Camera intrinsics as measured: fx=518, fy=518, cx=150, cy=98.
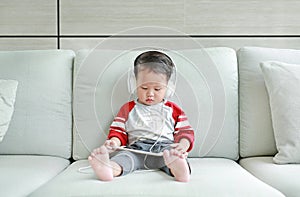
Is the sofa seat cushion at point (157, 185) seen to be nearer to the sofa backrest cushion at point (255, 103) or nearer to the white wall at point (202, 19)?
the sofa backrest cushion at point (255, 103)

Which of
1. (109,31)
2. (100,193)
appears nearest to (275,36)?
(109,31)

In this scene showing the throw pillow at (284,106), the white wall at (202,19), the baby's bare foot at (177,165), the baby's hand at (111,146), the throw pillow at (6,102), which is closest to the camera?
the baby's bare foot at (177,165)

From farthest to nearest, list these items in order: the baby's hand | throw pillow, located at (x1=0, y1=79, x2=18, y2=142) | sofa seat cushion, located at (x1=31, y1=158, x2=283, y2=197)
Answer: throw pillow, located at (x1=0, y1=79, x2=18, y2=142)
the baby's hand
sofa seat cushion, located at (x1=31, y1=158, x2=283, y2=197)

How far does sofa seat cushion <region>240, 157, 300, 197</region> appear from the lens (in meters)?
1.67

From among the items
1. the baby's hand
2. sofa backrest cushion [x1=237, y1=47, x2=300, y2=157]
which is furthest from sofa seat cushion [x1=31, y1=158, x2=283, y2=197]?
sofa backrest cushion [x1=237, y1=47, x2=300, y2=157]

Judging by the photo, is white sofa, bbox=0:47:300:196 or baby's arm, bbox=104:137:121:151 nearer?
white sofa, bbox=0:47:300:196

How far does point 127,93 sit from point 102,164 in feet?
1.06

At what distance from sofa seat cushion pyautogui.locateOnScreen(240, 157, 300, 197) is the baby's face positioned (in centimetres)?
47

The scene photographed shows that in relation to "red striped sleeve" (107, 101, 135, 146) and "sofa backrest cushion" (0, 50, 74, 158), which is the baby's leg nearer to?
"red striped sleeve" (107, 101, 135, 146)

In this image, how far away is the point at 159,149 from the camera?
5.89ft

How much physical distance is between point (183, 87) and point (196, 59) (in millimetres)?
114

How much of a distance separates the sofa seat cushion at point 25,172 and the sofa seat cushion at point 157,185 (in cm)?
6

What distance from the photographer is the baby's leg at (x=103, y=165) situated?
168 cm

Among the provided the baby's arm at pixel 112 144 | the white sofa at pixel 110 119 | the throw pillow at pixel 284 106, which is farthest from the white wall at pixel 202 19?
the baby's arm at pixel 112 144
